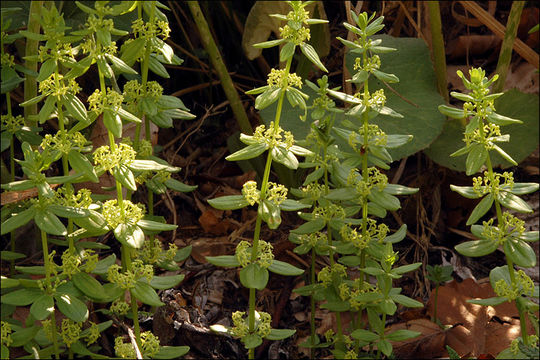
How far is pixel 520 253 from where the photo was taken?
121cm

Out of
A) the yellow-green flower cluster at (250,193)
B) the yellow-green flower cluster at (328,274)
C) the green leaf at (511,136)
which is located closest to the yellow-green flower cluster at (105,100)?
the yellow-green flower cluster at (250,193)

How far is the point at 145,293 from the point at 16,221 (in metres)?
0.27

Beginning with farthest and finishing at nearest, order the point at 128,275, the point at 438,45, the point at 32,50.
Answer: the point at 438,45, the point at 32,50, the point at 128,275

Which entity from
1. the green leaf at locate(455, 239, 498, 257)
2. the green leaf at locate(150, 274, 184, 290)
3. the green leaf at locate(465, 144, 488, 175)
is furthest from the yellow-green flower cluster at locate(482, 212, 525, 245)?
the green leaf at locate(150, 274, 184, 290)

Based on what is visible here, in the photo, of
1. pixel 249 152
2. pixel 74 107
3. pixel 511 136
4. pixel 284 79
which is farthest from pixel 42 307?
pixel 511 136

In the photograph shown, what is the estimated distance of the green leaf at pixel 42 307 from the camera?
3.58ft

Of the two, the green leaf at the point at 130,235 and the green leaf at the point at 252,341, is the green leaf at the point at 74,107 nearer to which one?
the green leaf at the point at 130,235

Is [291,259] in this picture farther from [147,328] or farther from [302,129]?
[147,328]

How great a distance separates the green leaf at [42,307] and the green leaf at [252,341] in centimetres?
38

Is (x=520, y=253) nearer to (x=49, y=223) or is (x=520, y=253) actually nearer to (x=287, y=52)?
(x=287, y=52)

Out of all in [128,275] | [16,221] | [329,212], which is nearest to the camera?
[16,221]

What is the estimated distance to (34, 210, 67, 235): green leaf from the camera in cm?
108

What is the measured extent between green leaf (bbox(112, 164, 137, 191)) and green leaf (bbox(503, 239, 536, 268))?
0.71 m

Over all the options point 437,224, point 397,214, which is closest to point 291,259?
point 397,214
